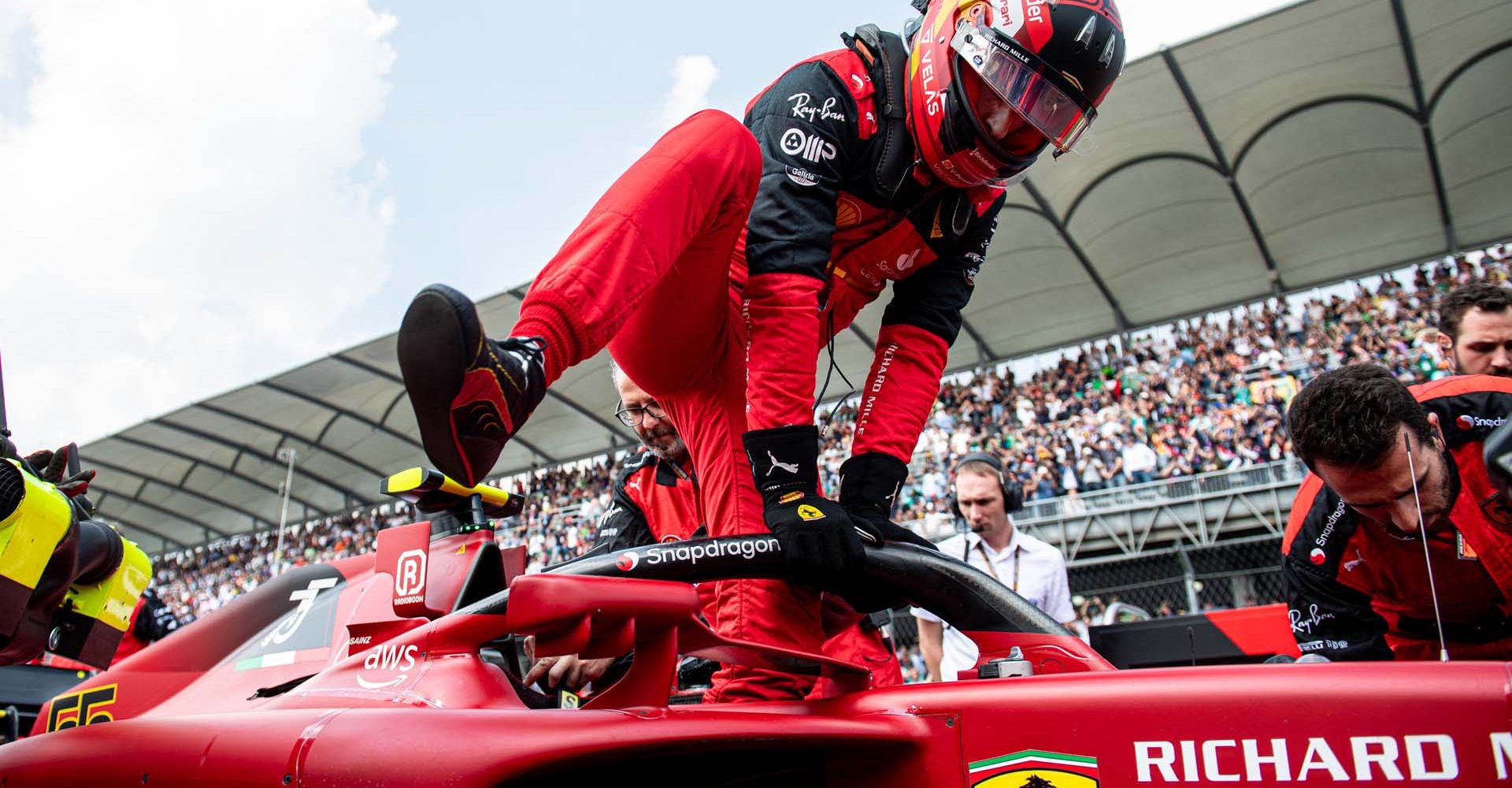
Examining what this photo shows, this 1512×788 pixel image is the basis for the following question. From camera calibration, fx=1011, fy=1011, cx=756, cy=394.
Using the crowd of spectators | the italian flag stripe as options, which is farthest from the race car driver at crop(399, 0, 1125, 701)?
the crowd of spectators

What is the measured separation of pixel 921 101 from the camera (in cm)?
231

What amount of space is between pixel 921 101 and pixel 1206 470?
448 inches

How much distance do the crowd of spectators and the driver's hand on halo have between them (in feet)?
33.9

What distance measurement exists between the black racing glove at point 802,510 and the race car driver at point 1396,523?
115 cm

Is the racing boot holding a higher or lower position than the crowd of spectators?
lower

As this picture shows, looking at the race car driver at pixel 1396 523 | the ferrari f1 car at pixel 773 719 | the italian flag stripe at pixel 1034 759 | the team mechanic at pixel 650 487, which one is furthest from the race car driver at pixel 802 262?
the team mechanic at pixel 650 487

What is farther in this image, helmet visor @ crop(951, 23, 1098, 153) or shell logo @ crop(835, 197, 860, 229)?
shell logo @ crop(835, 197, 860, 229)

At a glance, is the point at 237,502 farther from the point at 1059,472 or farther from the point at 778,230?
the point at 778,230

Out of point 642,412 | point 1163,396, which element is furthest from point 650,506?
point 1163,396

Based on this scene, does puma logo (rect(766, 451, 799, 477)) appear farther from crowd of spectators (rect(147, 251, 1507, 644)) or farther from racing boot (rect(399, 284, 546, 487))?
crowd of spectators (rect(147, 251, 1507, 644))

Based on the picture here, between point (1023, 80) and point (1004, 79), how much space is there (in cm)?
4

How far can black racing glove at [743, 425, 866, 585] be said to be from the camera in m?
1.78

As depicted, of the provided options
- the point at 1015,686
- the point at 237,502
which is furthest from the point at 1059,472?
the point at 237,502

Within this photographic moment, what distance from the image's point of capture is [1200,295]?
15.6 meters
